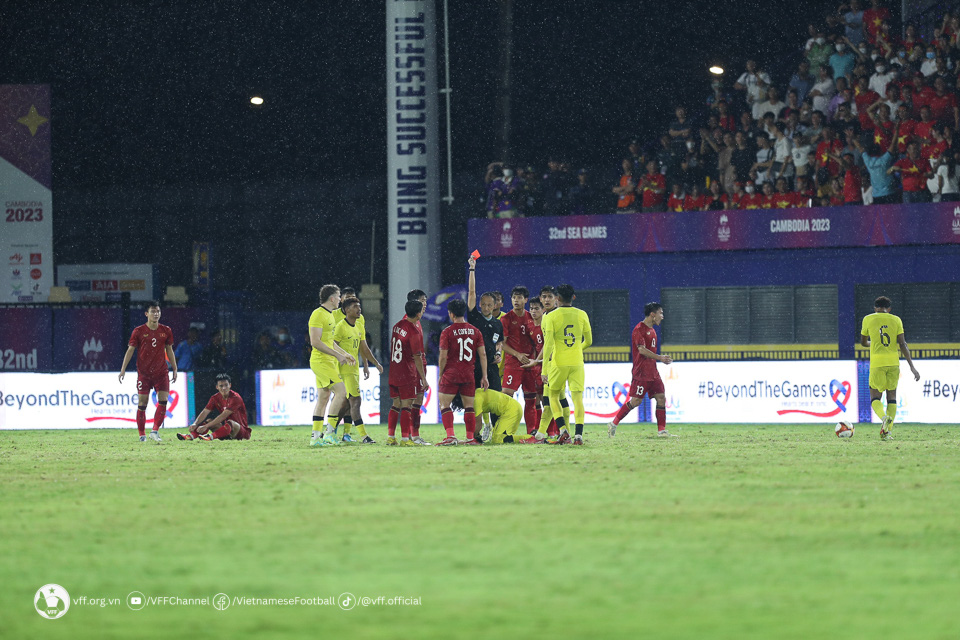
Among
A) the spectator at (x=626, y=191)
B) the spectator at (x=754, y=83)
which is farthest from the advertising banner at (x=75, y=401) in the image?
the spectator at (x=754, y=83)

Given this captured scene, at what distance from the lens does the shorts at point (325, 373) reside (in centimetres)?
1852

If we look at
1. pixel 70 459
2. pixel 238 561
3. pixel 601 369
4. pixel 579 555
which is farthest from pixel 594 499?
pixel 601 369

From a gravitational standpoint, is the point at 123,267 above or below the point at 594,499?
above

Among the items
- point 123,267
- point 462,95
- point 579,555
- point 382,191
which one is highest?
point 462,95

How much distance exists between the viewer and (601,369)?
2595 centimetres

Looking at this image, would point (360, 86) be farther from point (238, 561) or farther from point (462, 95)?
point (238, 561)

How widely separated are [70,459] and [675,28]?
73.0ft

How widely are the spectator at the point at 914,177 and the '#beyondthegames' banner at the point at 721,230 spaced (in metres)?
0.27

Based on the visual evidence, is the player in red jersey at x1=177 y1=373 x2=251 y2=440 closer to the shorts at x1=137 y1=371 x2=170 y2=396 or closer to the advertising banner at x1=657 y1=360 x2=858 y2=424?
the shorts at x1=137 y1=371 x2=170 y2=396

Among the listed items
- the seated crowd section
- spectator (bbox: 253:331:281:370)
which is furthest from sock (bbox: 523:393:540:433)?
spectator (bbox: 253:331:281:370)

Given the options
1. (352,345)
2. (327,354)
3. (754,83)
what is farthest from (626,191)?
(327,354)

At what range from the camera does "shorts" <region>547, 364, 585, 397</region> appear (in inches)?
696

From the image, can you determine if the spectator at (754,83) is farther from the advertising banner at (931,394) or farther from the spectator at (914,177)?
the advertising banner at (931,394)

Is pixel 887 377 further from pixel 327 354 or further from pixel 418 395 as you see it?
pixel 327 354
